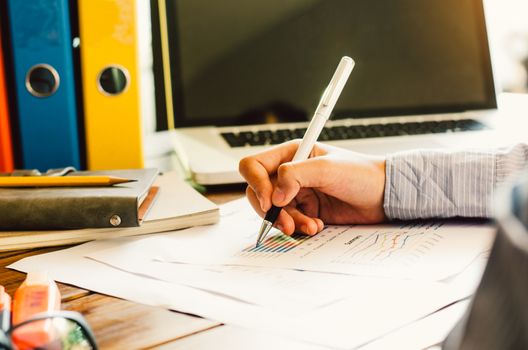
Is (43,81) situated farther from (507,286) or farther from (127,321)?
(507,286)

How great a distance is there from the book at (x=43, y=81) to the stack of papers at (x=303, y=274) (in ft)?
0.84

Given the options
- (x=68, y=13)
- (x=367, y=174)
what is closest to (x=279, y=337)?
(x=367, y=174)

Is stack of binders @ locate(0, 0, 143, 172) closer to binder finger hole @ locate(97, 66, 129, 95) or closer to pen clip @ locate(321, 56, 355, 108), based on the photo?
binder finger hole @ locate(97, 66, 129, 95)

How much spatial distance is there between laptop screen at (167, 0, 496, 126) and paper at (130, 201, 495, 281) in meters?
0.38

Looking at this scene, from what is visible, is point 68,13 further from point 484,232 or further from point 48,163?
point 484,232

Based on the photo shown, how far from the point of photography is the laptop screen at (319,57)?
3.57ft

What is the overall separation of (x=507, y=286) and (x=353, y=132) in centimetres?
80

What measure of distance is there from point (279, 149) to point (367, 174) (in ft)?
0.34

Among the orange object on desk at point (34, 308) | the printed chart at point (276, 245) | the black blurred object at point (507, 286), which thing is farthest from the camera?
the printed chart at point (276, 245)

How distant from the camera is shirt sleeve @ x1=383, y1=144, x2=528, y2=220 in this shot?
74 centimetres

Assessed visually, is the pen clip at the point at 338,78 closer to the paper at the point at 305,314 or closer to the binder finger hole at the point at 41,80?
the paper at the point at 305,314

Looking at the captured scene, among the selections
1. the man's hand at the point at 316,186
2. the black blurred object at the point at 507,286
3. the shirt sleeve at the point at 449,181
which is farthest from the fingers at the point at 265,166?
the black blurred object at the point at 507,286

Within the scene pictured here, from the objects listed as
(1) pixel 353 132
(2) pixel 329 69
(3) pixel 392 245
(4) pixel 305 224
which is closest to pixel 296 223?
(4) pixel 305 224

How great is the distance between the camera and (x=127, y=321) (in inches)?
20.3
